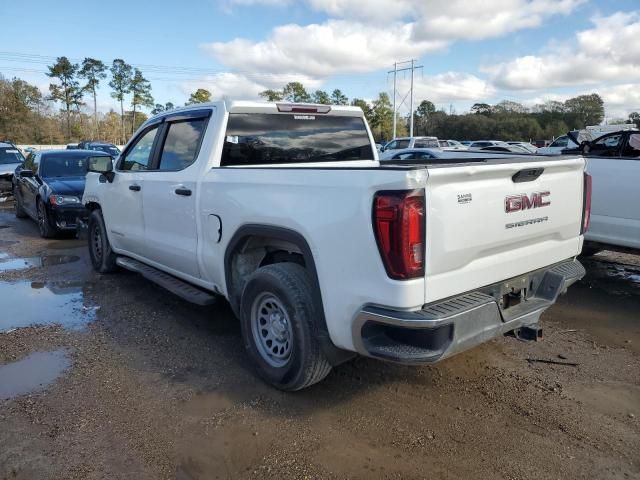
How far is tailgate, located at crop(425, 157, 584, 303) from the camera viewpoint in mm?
2762

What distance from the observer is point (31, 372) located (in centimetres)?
402

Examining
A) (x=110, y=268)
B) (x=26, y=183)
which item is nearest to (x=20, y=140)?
(x=26, y=183)

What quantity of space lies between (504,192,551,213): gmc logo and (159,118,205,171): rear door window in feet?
8.43

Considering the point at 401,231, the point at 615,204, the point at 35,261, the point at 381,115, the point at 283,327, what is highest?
the point at 381,115

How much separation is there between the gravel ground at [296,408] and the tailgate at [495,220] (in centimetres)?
93

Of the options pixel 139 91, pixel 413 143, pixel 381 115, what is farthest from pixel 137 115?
pixel 413 143

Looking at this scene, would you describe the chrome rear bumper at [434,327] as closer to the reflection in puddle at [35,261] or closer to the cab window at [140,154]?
the cab window at [140,154]

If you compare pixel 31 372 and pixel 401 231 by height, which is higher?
pixel 401 231

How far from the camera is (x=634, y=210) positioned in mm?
5758

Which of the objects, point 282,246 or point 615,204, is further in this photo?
point 615,204

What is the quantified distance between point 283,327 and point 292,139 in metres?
1.82

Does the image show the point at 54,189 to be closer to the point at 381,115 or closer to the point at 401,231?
the point at 401,231

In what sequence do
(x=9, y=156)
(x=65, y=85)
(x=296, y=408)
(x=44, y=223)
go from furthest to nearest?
1. (x=65, y=85)
2. (x=9, y=156)
3. (x=44, y=223)
4. (x=296, y=408)

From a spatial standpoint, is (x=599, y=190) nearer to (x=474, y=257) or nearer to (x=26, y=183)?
(x=474, y=257)
